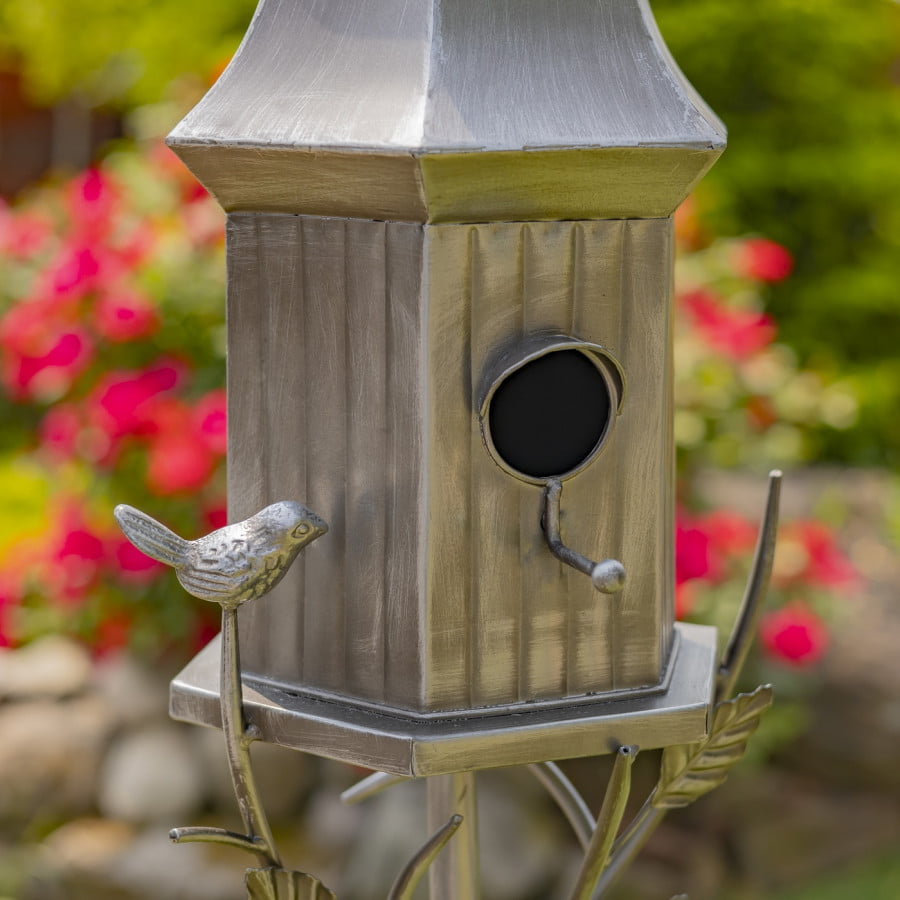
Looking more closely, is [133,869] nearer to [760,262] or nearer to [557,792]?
[557,792]

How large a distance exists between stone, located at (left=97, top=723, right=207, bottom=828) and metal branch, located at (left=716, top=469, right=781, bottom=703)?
2.01 metres

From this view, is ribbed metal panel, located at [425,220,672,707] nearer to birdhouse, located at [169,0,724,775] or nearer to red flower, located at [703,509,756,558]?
birdhouse, located at [169,0,724,775]

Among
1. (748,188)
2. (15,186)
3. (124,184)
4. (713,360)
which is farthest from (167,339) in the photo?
(15,186)

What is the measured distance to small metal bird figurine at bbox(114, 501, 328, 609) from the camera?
1.11 m

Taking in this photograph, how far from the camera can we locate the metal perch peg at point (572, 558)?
106cm

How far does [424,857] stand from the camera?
1175 millimetres

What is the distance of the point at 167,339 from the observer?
10.2ft

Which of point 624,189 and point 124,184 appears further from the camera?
point 124,184

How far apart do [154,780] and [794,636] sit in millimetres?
1526

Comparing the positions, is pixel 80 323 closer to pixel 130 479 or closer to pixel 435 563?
pixel 130 479

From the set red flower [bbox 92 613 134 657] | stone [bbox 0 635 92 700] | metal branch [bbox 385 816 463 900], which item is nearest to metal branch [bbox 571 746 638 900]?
metal branch [bbox 385 816 463 900]

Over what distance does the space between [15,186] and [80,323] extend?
234 inches

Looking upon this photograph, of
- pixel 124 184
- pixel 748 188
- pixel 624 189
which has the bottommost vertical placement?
pixel 748 188

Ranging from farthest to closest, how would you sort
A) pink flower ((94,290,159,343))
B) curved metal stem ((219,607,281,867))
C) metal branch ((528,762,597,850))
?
1. pink flower ((94,290,159,343))
2. metal branch ((528,762,597,850))
3. curved metal stem ((219,607,281,867))
